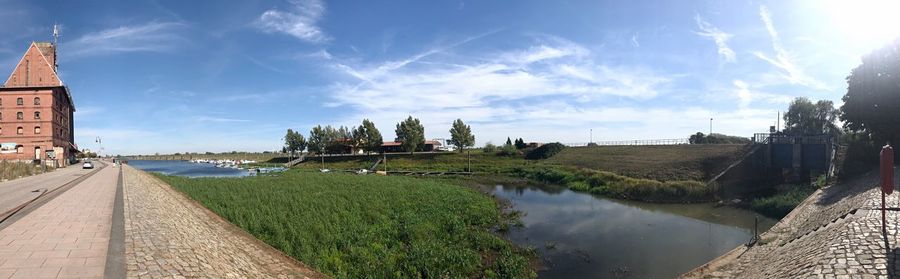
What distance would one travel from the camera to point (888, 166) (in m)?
10.4

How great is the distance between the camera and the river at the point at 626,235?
16.3 metres

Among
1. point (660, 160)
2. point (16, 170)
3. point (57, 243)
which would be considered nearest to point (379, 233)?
point (57, 243)

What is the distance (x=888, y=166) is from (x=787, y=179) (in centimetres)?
3228

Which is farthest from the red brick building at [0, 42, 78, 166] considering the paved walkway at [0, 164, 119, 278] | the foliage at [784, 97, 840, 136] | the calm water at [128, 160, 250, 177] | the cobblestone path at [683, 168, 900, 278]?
the foliage at [784, 97, 840, 136]

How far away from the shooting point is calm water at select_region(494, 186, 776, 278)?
1627 centimetres

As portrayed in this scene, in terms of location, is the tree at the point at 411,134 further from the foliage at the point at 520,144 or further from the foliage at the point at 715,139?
the foliage at the point at 715,139

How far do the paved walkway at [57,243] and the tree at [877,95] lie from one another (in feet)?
155

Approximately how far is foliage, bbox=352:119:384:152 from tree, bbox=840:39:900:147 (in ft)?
262

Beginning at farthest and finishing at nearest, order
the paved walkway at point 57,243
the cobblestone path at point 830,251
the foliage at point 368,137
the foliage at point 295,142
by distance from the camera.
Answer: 1. the foliage at point 295,142
2. the foliage at point 368,137
3. the cobblestone path at point 830,251
4. the paved walkway at point 57,243

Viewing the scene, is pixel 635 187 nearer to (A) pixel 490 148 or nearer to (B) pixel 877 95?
(B) pixel 877 95

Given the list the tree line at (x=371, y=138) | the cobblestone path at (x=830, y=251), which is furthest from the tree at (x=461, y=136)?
the cobblestone path at (x=830, y=251)

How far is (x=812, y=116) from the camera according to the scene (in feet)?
237

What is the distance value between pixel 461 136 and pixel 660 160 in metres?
47.1

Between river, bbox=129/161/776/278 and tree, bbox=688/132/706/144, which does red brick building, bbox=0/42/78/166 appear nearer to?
river, bbox=129/161/776/278
